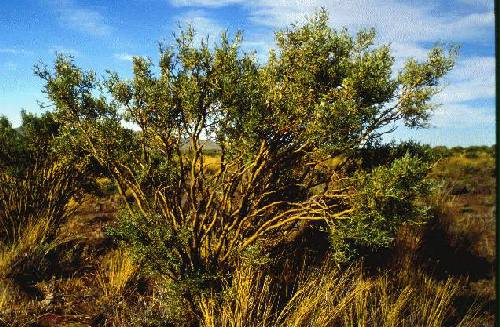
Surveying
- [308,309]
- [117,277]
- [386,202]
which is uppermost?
[386,202]

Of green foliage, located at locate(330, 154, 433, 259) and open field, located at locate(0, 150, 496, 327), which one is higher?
green foliage, located at locate(330, 154, 433, 259)

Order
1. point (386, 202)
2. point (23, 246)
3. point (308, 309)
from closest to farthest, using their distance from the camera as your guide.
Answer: point (308, 309)
point (386, 202)
point (23, 246)

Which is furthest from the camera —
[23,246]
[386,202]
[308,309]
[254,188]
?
[23,246]

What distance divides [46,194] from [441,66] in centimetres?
887

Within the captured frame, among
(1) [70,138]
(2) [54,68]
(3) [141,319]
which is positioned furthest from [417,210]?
(2) [54,68]

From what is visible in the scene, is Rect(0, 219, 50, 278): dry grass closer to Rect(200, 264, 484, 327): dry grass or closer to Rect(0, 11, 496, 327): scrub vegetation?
Rect(0, 11, 496, 327): scrub vegetation

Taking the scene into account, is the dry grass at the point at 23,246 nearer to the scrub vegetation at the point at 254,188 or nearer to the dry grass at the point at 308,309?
the scrub vegetation at the point at 254,188

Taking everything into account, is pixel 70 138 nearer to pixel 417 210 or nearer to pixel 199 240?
pixel 199 240

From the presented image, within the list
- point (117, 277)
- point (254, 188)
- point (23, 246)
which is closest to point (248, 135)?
point (254, 188)

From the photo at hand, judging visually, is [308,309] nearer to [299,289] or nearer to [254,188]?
[299,289]

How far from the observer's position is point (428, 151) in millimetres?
6855

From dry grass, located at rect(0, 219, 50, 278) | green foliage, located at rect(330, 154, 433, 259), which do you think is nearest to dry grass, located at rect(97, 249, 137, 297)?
dry grass, located at rect(0, 219, 50, 278)

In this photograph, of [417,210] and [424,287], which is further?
[424,287]

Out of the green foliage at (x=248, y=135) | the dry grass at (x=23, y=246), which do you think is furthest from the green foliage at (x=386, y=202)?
the dry grass at (x=23, y=246)
